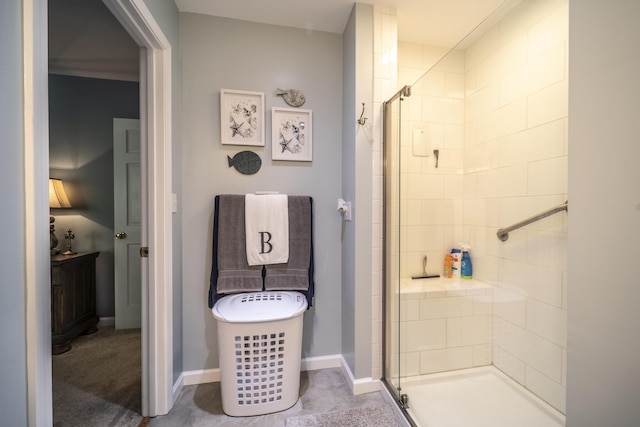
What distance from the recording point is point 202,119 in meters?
1.68

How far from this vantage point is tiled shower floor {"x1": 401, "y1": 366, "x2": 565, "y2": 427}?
1.22 meters

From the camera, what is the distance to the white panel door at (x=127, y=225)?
2439 millimetres

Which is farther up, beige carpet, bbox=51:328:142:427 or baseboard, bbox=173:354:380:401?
baseboard, bbox=173:354:380:401

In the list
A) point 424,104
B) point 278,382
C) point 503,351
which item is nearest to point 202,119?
point 424,104

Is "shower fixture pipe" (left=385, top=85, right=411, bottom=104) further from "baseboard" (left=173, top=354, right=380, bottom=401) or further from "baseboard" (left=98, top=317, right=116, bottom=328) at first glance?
"baseboard" (left=98, top=317, right=116, bottom=328)

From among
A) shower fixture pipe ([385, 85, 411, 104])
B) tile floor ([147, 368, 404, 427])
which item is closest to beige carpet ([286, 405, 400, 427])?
tile floor ([147, 368, 404, 427])

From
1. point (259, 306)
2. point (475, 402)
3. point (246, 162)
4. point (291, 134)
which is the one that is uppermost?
point (291, 134)

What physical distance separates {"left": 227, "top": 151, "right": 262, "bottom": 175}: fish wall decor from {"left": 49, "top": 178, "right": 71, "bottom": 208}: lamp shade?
1808 mm

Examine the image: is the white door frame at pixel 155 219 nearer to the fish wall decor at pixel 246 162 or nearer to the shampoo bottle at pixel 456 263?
the fish wall decor at pixel 246 162

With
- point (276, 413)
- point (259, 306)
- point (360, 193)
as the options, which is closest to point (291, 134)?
point (360, 193)

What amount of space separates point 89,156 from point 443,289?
10.7 ft

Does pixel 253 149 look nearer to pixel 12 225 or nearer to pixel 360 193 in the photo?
pixel 360 193

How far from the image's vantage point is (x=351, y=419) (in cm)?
138

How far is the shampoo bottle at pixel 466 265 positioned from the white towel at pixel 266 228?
116cm
